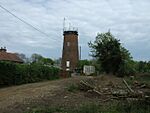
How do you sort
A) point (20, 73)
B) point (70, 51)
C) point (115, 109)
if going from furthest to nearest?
1. point (70, 51)
2. point (20, 73)
3. point (115, 109)

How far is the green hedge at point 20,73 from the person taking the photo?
31.6 meters

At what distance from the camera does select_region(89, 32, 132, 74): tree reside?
174 ft

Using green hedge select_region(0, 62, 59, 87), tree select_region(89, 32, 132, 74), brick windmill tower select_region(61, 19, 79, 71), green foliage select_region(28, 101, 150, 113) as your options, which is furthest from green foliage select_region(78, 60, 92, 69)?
green foliage select_region(28, 101, 150, 113)

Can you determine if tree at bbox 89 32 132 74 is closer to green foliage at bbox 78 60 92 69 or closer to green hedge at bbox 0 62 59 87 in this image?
green hedge at bbox 0 62 59 87

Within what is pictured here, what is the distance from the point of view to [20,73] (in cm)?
3500

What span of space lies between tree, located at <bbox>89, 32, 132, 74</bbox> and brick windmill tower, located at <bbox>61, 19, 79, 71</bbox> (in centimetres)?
1917

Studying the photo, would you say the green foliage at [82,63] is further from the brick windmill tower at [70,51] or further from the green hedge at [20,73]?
the green hedge at [20,73]

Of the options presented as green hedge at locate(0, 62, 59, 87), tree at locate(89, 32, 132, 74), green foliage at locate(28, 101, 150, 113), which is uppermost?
tree at locate(89, 32, 132, 74)

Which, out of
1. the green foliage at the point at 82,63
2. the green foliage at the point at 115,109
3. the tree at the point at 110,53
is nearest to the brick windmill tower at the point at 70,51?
the green foliage at the point at 82,63

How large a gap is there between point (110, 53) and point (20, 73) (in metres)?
21.7

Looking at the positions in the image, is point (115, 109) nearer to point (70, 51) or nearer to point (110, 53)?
point (110, 53)

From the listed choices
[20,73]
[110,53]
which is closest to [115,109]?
[20,73]

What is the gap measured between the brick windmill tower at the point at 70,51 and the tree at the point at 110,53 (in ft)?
62.9

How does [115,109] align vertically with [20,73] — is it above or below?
below
